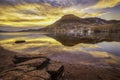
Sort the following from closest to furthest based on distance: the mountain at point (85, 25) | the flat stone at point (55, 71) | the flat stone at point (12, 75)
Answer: the flat stone at point (12, 75) → the flat stone at point (55, 71) → the mountain at point (85, 25)

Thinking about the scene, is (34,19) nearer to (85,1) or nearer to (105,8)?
(85,1)

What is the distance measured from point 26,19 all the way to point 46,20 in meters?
5.01

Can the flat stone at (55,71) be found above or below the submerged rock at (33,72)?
below

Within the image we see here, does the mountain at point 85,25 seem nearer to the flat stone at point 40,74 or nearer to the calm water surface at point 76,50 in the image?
the calm water surface at point 76,50

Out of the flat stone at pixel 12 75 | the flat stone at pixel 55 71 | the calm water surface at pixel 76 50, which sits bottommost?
the calm water surface at pixel 76 50

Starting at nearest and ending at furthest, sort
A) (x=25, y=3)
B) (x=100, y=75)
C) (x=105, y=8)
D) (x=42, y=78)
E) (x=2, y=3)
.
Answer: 1. (x=42, y=78)
2. (x=100, y=75)
3. (x=2, y=3)
4. (x=25, y=3)
5. (x=105, y=8)

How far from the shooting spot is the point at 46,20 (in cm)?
3734

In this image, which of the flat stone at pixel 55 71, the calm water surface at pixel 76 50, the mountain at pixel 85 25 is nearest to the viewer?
the flat stone at pixel 55 71

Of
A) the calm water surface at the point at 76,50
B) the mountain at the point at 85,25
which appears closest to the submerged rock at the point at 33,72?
the calm water surface at the point at 76,50

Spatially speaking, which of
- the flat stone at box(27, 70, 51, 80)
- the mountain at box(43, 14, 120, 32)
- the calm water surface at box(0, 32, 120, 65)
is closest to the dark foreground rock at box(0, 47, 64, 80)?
the flat stone at box(27, 70, 51, 80)

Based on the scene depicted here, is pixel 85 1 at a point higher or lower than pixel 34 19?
higher

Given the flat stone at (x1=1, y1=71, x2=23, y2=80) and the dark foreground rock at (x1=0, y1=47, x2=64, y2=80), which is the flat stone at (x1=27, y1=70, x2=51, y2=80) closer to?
the dark foreground rock at (x1=0, y1=47, x2=64, y2=80)

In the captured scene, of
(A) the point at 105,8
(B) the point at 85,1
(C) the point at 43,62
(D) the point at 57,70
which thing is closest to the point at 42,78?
(D) the point at 57,70

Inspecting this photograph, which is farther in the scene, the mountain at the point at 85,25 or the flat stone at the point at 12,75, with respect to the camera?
the mountain at the point at 85,25
